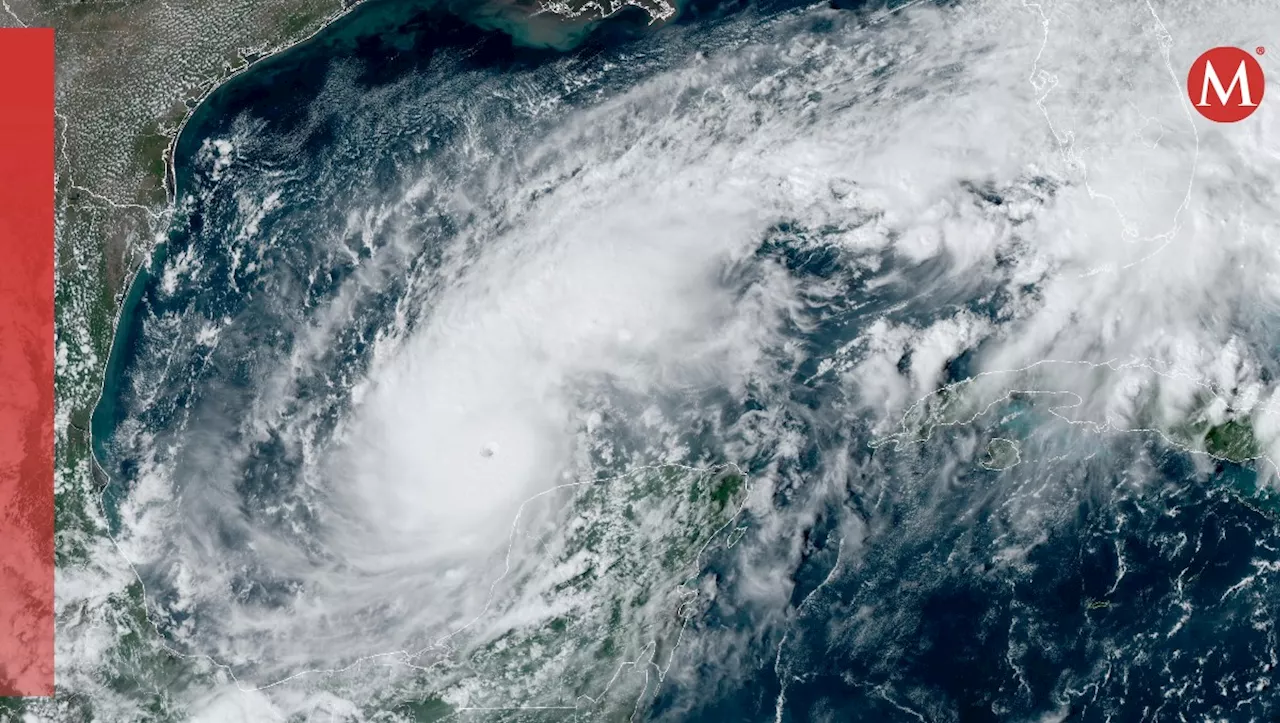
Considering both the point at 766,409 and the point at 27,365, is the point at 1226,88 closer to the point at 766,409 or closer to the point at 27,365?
the point at 766,409

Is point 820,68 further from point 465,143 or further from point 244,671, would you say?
point 244,671

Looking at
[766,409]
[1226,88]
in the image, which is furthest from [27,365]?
[1226,88]

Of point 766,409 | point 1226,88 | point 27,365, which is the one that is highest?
point 27,365

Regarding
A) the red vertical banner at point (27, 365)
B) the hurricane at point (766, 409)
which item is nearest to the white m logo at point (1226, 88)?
the hurricane at point (766, 409)

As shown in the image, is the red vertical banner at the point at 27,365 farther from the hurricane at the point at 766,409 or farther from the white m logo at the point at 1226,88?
the white m logo at the point at 1226,88

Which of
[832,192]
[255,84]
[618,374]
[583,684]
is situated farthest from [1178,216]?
[255,84]

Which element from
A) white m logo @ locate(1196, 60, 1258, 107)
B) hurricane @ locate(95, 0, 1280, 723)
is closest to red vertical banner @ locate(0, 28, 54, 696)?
hurricane @ locate(95, 0, 1280, 723)

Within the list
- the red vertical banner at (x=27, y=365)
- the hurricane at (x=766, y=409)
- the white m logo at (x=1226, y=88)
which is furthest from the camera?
the red vertical banner at (x=27, y=365)
